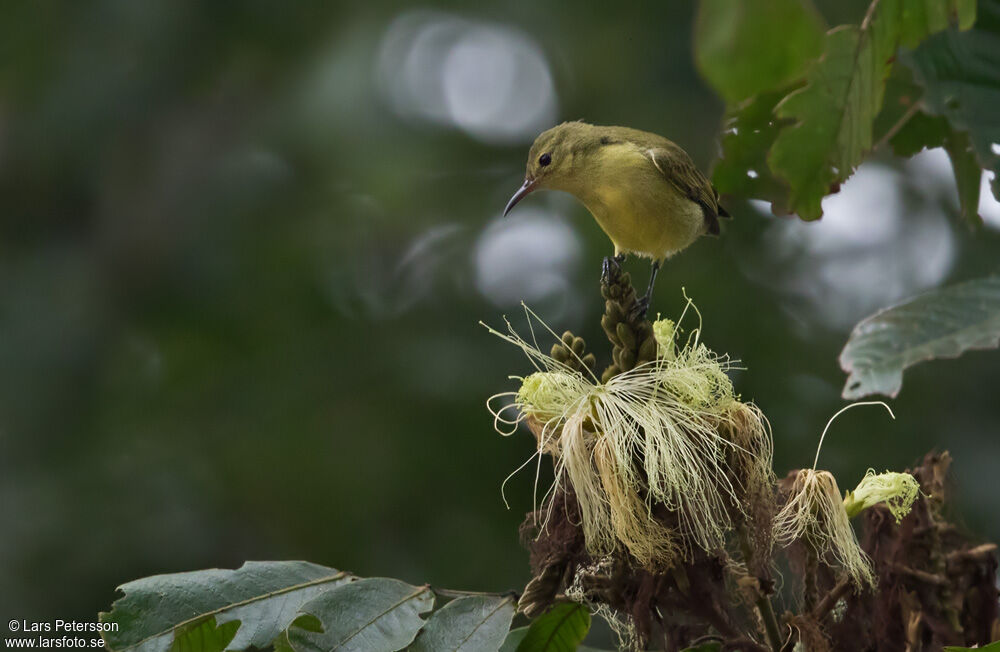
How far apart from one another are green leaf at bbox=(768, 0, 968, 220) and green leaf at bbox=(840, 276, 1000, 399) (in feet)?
0.81

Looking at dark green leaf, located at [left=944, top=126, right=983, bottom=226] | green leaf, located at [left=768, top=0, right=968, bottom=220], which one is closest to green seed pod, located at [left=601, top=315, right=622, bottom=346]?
green leaf, located at [left=768, top=0, right=968, bottom=220]

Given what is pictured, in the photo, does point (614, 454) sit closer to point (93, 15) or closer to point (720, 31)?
point (720, 31)

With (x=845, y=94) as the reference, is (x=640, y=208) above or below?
below

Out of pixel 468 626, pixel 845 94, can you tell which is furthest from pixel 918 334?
pixel 468 626

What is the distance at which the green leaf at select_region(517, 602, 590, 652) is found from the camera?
6.11ft

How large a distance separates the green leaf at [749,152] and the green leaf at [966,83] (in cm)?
35

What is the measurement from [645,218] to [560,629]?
1.70m

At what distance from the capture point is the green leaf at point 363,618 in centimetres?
182

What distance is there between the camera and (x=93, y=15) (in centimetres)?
647

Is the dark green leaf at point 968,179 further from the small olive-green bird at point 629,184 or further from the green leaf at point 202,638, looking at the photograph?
the green leaf at point 202,638

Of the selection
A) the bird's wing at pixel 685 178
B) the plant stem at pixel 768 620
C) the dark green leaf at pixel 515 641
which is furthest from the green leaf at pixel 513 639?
the bird's wing at pixel 685 178

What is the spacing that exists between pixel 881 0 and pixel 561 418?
821 mm

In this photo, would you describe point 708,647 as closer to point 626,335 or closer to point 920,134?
point 626,335

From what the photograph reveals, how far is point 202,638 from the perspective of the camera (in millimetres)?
1923
